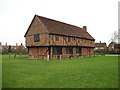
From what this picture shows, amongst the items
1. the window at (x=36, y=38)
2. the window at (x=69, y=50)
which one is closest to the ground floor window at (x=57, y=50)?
the window at (x=69, y=50)

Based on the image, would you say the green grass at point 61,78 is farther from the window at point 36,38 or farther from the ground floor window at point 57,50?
the window at point 36,38

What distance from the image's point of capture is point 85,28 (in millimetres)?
61188

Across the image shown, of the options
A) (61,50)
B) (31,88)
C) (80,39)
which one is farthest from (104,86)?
(80,39)

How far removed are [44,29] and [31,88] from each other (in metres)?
27.7

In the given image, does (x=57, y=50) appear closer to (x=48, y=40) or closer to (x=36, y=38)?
(x=48, y=40)

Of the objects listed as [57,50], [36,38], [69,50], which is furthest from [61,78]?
[69,50]

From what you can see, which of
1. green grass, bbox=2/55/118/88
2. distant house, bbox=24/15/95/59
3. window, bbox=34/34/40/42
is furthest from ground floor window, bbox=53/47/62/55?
green grass, bbox=2/55/118/88

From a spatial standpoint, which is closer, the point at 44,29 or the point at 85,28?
the point at 44,29

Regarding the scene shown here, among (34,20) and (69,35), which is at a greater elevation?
(34,20)

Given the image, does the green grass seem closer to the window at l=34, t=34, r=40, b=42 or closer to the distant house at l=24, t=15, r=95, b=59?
the distant house at l=24, t=15, r=95, b=59

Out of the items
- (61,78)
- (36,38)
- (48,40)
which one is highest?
(36,38)

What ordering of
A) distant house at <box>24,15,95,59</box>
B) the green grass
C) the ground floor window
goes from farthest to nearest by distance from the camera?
the ground floor window → distant house at <box>24,15,95,59</box> → the green grass

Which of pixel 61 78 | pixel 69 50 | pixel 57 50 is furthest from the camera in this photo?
pixel 69 50

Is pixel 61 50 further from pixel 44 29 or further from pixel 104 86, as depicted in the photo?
pixel 104 86
